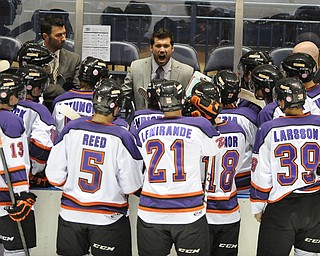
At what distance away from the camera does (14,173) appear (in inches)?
148

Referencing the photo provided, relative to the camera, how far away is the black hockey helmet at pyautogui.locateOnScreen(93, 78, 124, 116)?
370 cm

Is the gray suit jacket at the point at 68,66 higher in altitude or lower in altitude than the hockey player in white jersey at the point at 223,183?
higher

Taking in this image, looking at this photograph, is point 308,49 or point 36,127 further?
point 308,49

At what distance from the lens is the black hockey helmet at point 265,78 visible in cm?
422

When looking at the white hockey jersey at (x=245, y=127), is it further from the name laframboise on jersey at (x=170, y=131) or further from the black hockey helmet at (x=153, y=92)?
the name laframboise on jersey at (x=170, y=131)

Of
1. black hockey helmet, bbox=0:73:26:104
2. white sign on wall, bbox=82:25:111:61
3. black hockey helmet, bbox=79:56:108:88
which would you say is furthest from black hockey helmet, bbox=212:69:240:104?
white sign on wall, bbox=82:25:111:61

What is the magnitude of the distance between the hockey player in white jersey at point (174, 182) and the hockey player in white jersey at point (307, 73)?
856 millimetres

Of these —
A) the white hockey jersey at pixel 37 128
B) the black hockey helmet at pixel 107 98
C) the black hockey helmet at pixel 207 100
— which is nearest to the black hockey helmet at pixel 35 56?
the white hockey jersey at pixel 37 128

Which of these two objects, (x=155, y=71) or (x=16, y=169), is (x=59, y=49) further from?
(x=16, y=169)

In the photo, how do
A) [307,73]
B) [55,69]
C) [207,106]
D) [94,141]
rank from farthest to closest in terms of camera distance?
1. [55,69]
2. [307,73]
3. [207,106]
4. [94,141]

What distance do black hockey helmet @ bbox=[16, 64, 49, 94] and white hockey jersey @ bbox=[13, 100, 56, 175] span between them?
0.41 feet

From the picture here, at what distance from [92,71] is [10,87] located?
59 cm

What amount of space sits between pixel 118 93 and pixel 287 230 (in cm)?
109

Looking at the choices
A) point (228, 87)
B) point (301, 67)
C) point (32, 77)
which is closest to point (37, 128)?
point (32, 77)
